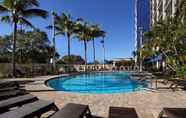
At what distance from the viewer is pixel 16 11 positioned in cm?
2350

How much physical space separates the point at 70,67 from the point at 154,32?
1720 cm

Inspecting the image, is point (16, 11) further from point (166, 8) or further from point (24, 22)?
point (166, 8)

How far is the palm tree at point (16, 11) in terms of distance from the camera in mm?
23234

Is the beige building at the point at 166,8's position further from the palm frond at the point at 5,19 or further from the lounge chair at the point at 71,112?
the lounge chair at the point at 71,112

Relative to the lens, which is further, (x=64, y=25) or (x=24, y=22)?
(x=64, y=25)

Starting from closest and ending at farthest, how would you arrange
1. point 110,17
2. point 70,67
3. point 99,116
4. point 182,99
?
point 99,116
point 182,99
point 70,67
point 110,17

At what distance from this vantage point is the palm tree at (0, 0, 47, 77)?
23234mm

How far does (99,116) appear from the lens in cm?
640

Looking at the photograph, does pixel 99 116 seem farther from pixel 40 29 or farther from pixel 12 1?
pixel 40 29

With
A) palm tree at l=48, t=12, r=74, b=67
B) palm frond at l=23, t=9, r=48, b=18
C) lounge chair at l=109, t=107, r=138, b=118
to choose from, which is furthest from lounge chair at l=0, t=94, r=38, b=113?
palm tree at l=48, t=12, r=74, b=67

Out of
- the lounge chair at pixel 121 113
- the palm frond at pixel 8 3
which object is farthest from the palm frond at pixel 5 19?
the lounge chair at pixel 121 113

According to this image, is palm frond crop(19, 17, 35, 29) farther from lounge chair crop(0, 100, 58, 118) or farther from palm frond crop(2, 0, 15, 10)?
lounge chair crop(0, 100, 58, 118)

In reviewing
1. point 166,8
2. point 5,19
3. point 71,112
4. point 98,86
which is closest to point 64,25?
point 166,8

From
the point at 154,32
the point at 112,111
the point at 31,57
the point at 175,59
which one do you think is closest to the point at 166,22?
the point at 154,32
